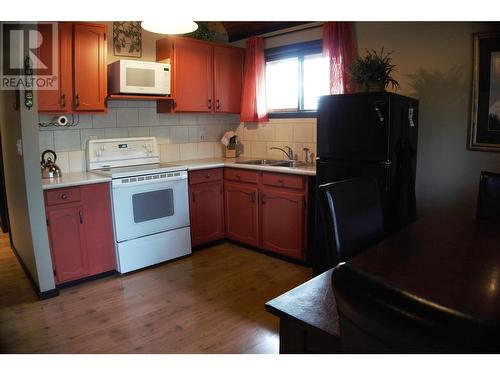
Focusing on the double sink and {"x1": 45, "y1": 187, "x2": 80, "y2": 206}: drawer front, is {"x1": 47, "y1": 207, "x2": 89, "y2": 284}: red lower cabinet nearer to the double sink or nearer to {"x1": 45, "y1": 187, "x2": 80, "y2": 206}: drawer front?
{"x1": 45, "y1": 187, "x2": 80, "y2": 206}: drawer front

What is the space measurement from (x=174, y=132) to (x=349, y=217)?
9.62ft

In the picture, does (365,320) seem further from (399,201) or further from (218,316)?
(399,201)

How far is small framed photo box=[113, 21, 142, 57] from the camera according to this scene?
12.2 feet

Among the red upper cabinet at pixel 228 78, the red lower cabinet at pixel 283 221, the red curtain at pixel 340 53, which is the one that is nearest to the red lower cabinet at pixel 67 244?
the red lower cabinet at pixel 283 221

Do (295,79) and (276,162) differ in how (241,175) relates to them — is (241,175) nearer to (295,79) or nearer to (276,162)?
(276,162)

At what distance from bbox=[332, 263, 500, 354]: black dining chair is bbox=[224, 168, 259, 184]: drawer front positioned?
3093 millimetres

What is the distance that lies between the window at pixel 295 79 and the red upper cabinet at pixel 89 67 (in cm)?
173

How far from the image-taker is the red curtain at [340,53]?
3.50m

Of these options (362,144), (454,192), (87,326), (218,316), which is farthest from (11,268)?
(454,192)

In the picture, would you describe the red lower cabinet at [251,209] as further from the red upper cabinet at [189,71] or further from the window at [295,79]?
the window at [295,79]

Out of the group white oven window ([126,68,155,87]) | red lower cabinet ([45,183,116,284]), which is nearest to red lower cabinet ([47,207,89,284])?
red lower cabinet ([45,183,116,284])

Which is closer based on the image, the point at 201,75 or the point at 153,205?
the point at 153,205

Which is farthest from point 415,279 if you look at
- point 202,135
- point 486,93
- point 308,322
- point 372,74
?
point 202,135

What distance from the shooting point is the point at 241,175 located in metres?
3.90
